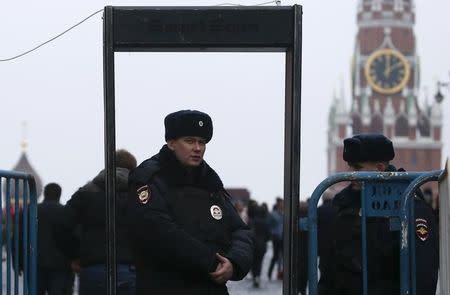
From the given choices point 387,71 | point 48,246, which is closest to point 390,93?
point 387,71

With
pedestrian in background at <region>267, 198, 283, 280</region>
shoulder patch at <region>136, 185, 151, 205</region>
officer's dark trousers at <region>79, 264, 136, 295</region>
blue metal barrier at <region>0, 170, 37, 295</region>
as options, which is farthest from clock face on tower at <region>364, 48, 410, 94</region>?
shoulder patch at <region>136, 185, 151, 205</region>

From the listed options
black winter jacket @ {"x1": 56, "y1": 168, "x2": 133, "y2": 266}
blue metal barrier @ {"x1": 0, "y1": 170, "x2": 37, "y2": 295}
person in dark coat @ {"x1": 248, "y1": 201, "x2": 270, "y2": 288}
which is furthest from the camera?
person in dark coat @ {"x1": 248, "y1": 201, "x2": 270, "y2": 288}

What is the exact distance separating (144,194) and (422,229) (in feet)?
3.97

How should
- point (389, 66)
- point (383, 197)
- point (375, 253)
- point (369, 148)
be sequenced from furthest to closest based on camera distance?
1. point (389, 66)
2. point (369, 148)
3. point (383, 197)
4. point (375, 253)

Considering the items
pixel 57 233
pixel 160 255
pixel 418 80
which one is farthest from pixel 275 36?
pixel 418 80

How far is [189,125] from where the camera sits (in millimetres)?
6445

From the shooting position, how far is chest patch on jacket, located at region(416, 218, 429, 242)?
20.9 ft

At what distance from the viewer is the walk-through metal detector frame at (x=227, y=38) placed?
20.9 feet

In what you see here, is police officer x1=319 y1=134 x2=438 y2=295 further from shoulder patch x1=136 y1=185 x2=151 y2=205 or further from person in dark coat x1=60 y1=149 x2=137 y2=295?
person in dark coat x1=60 y1=149 x2=137 y2=295

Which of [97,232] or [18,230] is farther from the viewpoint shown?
[97,232]

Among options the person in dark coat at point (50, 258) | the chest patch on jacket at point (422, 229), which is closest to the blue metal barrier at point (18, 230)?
the chest patch on jacket at point (422, 229)

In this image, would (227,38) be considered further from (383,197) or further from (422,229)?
(422,229)

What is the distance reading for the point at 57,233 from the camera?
398 inches

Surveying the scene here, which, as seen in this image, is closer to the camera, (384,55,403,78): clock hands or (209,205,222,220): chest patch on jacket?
(209,205,222,220): chest patch on jacket
